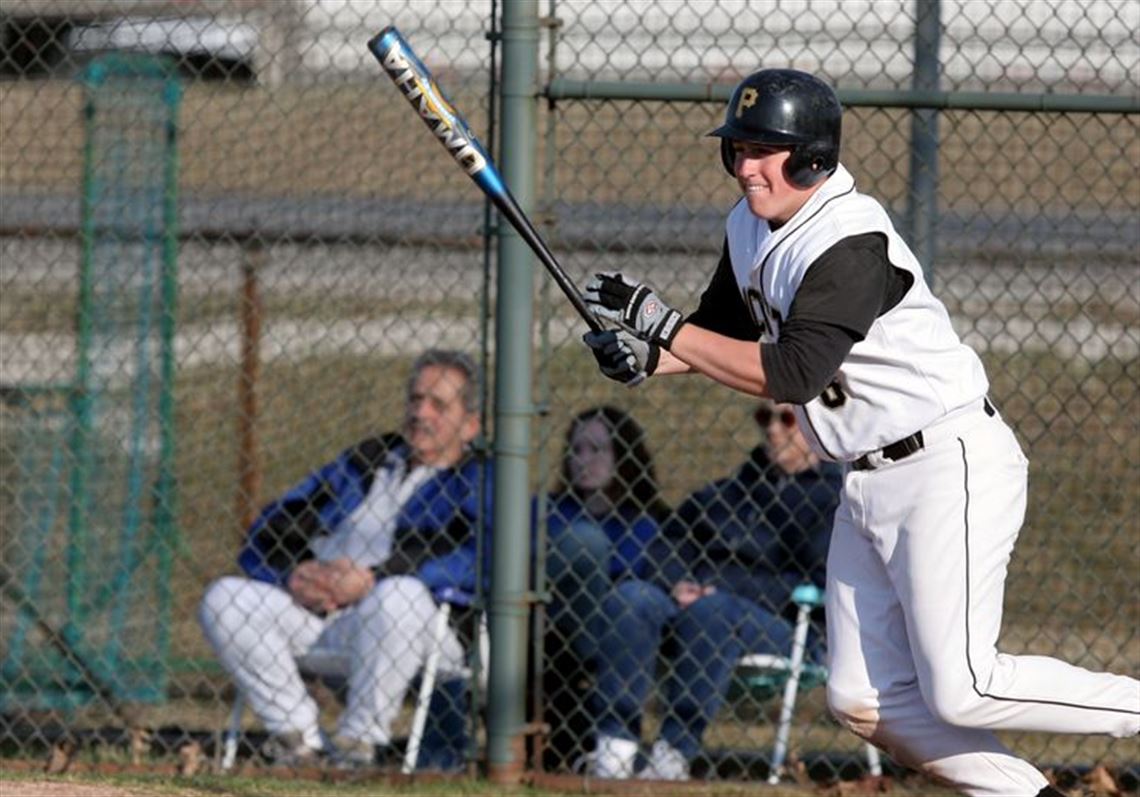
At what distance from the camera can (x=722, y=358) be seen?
321cm

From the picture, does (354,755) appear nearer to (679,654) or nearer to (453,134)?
(679,654)

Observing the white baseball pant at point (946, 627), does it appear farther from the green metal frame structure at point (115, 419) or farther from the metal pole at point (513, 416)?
the green metal frame structure at point (115, 419)

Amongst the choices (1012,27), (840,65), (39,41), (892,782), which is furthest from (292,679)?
(840,65)

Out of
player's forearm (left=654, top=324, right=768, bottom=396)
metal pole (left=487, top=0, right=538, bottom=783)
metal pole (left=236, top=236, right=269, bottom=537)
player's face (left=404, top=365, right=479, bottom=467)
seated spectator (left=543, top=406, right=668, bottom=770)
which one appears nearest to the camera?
player's forearm (left=654, top=324, right=768, bottom=396)

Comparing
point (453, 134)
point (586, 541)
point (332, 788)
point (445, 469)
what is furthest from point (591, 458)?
point (453, 134)

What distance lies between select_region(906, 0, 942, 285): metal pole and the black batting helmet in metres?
1.35

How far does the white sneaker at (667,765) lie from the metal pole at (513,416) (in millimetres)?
365

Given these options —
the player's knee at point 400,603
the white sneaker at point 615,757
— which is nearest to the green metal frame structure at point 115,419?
the player's knee at point 400,603

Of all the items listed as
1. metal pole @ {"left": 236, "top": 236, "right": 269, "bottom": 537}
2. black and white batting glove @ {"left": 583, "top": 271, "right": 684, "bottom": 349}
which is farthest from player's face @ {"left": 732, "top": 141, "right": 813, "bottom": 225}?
metal pole @ {"left": 236, "top": 236, "right": 269, "bottom": 537}

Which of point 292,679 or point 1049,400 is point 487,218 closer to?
point 292,679

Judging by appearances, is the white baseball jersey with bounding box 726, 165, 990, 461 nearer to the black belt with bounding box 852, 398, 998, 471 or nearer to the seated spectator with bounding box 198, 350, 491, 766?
the black belt with bounding box 852, 398, 998, 471

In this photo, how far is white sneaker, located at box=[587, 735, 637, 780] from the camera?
480 centimetres

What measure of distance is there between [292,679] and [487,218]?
139 cm

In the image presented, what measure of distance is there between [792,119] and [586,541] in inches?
74.2
